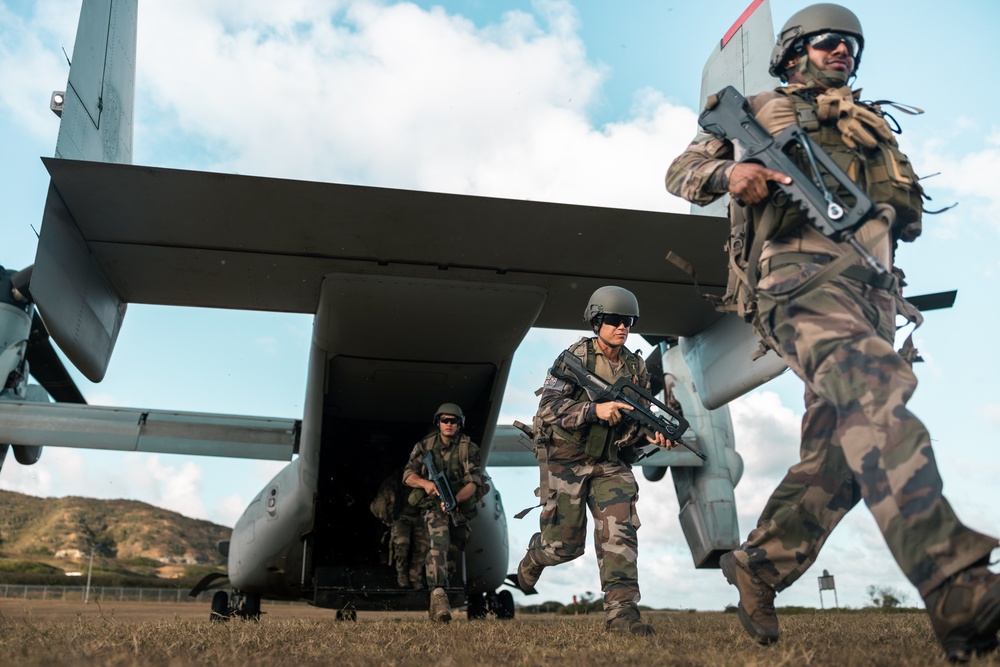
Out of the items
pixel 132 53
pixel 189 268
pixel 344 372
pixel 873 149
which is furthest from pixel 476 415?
pixel 873 149

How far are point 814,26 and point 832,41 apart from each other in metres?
0.09

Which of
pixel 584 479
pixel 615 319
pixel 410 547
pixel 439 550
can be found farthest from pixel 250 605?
pixel 615 319

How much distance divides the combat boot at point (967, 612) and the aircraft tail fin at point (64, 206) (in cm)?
440

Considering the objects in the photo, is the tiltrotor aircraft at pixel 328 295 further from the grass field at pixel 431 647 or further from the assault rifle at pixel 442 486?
the grass field at pixel 431 647

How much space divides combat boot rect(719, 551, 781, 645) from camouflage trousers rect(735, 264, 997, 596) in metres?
0.04

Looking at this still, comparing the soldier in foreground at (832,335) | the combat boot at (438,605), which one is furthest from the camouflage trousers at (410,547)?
the soldier in foreground at (832,335)

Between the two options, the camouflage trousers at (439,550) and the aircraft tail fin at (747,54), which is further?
the aircraft tail fin at (747,54)

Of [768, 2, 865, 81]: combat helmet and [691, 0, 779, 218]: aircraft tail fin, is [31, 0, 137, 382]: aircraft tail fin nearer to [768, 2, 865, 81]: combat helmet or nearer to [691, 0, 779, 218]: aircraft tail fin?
[768, 2, 865, 81]: combat helmet

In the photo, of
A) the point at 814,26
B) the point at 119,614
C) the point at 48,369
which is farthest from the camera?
the point at 119,614

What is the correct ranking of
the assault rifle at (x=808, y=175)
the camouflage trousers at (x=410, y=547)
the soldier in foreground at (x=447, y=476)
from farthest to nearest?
the camouflage trousers at (x=410, y=547) < the soldier in foreground at (x=447, y=476) < the assault rifle at (x=808, y=175)

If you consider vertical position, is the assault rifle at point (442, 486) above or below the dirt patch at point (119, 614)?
above

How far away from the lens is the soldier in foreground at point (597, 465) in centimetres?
435

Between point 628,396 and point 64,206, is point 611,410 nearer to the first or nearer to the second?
point 628,396

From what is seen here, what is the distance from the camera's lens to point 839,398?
2643 millimetres
